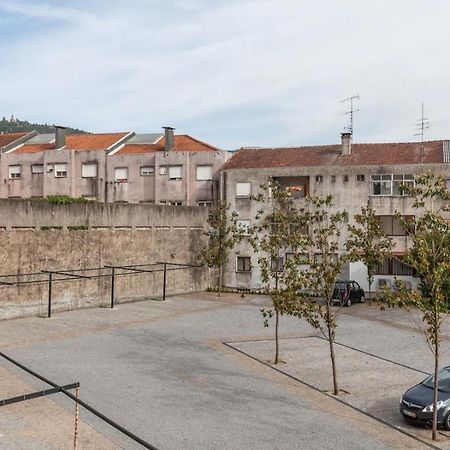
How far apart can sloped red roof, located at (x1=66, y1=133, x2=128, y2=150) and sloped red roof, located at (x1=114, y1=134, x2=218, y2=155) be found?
7.17 feet

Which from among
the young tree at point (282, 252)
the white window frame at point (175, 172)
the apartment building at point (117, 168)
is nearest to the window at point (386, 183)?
the apartment building at point (117, 168)

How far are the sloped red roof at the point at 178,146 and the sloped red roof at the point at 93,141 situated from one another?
2.19 metres

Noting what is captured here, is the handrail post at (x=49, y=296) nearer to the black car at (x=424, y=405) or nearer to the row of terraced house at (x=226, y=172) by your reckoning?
the row of terraced house at (x=226, y=172)

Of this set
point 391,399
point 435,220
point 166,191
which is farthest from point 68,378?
point 166,191

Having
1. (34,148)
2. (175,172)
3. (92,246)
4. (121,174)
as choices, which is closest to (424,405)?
(92,246)

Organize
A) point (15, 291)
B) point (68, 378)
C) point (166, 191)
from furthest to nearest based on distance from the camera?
point (166, 191) → point (15, 291) → point (68, 378)

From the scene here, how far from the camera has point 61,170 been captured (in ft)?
166

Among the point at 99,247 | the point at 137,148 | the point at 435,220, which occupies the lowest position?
Result: the point at 99,247

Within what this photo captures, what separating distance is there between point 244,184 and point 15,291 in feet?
65.3

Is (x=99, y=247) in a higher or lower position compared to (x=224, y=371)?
higher

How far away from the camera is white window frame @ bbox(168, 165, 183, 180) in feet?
153

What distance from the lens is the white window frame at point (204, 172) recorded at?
45.5 m

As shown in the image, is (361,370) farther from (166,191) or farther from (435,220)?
(166,191)

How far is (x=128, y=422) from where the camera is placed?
1436 centimetres
